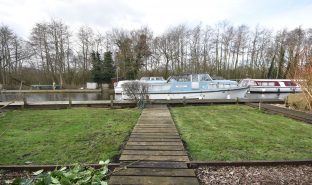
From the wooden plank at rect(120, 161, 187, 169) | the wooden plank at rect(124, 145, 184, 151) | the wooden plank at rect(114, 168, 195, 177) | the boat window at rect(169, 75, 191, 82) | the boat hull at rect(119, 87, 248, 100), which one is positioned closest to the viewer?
the wooden plank at rect(114, 168, 195, 177)

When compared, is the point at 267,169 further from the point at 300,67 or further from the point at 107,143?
the point at 300,67

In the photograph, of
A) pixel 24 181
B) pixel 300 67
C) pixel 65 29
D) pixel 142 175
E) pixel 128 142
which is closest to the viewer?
pixel 24 181

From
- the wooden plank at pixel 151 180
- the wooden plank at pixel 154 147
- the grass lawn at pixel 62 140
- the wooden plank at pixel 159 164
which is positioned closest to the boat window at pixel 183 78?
the grass lawn at pixel 62 140

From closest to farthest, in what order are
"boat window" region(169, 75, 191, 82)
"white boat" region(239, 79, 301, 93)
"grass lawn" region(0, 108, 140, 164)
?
"grass lawn" region(0, 108, 140, 164) → "boat window" region(169, 75, 191, 82) → "white boat" region(239, 79, 301, 93)

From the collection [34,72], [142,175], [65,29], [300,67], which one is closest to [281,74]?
[300,67]

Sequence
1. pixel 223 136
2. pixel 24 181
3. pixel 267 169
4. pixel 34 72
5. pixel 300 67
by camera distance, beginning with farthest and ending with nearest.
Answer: pixel 34 72 < pixel 300 67 < pixel 223 136 < pixel 267 169 < pixel 24 181

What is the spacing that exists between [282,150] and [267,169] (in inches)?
48.4

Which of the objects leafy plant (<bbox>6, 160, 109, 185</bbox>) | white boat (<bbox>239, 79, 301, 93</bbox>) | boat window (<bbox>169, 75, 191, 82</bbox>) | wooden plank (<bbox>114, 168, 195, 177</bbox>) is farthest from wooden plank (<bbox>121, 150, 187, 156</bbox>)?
white boat (<bbox>239, 79, 301, 93</bbox>)

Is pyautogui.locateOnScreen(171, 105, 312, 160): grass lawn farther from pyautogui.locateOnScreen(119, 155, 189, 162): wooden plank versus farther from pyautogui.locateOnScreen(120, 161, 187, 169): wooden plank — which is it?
pyautogui.locateOnScreen(120, 161, 187, 169): wooden plank

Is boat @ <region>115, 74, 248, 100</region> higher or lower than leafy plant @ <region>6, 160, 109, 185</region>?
higher

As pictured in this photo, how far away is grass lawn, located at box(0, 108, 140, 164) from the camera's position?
15.3 ft

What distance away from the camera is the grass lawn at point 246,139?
485 centimetres

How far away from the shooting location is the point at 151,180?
3553mm

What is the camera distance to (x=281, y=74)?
40.9m
